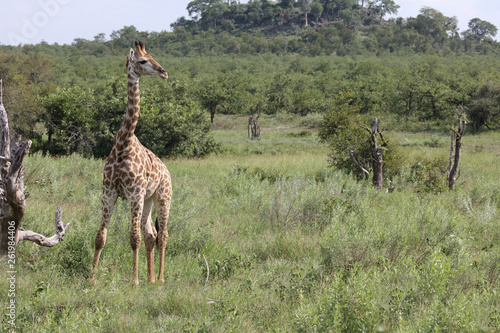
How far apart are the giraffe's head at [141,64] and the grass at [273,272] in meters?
2.29

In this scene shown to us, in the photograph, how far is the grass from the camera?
13.9 feet

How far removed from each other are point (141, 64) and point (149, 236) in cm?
223

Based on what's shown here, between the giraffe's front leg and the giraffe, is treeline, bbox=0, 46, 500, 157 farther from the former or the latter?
the giraffe's front leg

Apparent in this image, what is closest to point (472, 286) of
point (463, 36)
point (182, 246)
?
point (182, 246)

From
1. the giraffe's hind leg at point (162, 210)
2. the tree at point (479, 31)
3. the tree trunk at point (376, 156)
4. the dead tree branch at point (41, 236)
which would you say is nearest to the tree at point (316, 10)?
the tree at point (479, 31)

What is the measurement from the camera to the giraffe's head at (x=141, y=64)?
16.1 feet

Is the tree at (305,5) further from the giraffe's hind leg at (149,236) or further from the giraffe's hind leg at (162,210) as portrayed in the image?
the giraffe's hind leg at (149,236)

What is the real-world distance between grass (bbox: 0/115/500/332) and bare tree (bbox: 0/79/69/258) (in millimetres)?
594

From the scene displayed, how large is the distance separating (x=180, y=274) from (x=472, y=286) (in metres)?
3.87

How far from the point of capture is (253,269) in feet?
19.5

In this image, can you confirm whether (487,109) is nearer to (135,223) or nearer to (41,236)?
(135,223)

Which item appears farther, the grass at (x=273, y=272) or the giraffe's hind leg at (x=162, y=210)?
the giraffe's hind leg at (x=162, y=210)

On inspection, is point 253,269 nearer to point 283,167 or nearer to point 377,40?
point 283,167

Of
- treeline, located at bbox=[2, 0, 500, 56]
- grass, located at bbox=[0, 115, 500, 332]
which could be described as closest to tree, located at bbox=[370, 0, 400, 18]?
treeline, located at bbox=[2, 0, 500, 56]
